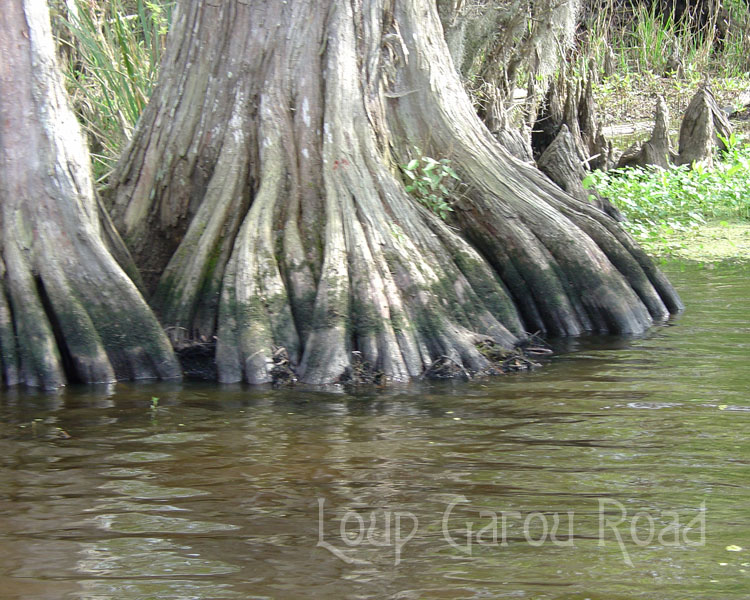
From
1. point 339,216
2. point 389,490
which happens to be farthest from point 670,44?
point 389,490

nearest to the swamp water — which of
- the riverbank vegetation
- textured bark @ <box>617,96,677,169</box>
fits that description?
the riverbank vegetation

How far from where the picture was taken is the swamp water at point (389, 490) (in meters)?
3.12

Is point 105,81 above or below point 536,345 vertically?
above

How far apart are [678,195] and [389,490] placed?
892cm

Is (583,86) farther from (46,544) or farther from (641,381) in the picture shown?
(46,544)

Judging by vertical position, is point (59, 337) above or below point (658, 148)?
below

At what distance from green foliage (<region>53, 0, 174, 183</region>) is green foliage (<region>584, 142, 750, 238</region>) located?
17.7 feet

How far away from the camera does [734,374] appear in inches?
219

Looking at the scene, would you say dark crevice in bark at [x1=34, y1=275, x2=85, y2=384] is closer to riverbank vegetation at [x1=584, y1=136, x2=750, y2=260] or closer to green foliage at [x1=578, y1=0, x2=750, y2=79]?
riverbank vegetation at [x1=584, y1=136, x2=750, y2=260]

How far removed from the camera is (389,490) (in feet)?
12.7

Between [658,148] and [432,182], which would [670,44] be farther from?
[432,182]

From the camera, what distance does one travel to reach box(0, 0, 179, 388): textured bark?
575 centimetres

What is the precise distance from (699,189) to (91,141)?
7.06 meters

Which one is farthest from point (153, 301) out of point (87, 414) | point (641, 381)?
point (641, 381)
